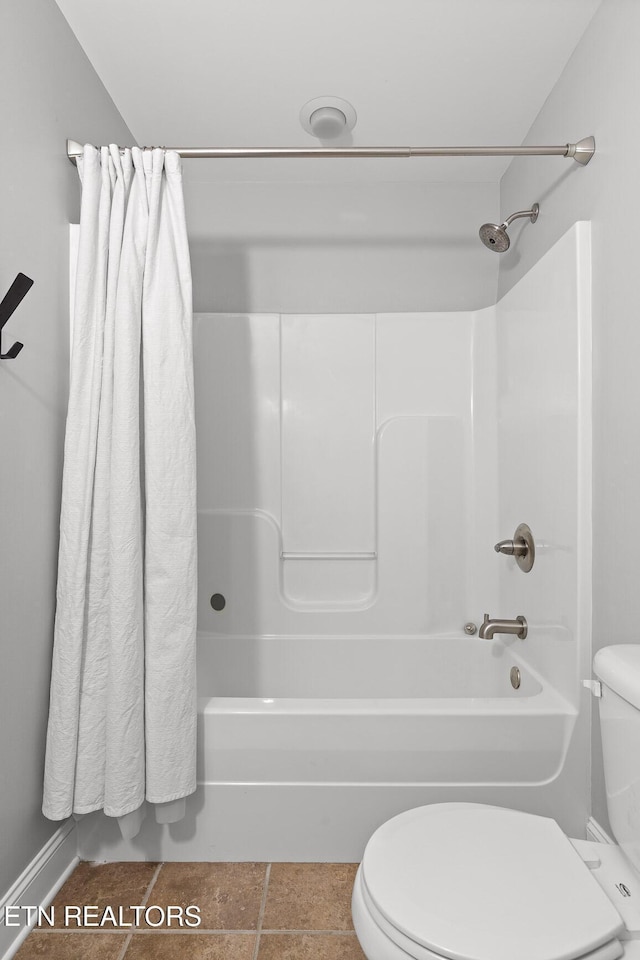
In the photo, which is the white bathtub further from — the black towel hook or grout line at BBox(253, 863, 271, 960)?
the black towel hook

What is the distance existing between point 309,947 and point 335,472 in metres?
1.60

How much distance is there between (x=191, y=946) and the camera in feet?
4.85

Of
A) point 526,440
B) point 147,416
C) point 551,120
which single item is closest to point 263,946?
point 147,416

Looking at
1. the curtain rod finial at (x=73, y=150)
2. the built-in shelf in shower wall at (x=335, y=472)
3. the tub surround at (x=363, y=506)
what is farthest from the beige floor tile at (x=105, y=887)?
the curtain rod finial at (x=73, y=150)

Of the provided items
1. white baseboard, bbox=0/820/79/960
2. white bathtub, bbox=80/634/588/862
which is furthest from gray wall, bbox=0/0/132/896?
white bathtub, bbox=80/634/588/862

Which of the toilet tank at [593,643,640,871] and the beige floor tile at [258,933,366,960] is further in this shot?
the beige floor tile at [258,933,366,960]

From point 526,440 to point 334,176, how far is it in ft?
4.54

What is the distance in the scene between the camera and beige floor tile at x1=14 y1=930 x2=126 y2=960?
145 centimetres

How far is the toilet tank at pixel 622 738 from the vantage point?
43.9 inches

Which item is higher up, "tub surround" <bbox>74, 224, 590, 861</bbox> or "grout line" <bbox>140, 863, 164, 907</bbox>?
"tub surround" <bbox>74, 224, 590, 861</bbox>

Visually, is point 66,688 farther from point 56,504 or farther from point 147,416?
point 147,416

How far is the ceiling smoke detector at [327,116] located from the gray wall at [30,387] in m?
0.77

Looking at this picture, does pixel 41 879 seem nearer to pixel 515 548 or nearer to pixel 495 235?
pixel 515 548

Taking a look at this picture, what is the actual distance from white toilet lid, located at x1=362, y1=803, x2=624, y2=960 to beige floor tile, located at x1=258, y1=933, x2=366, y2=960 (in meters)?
0.45
